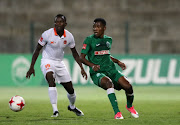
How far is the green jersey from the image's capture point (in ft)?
30.8

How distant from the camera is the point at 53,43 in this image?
1005 centimetres

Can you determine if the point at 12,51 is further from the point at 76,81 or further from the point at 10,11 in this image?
the point at 76,81

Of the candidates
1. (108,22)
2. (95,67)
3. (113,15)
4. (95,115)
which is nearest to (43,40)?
(95,67)

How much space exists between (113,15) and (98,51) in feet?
56.9

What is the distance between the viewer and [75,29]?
82.3 ft

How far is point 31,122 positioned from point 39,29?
16.8m

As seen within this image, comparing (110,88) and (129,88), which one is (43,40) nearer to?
(110,88)

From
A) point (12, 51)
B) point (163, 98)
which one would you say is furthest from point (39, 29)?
point (163, 98)

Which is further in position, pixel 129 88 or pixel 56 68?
pixel 56 68

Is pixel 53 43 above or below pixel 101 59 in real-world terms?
above

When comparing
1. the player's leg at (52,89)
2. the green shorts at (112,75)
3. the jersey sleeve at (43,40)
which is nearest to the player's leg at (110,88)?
the green shorts at (112,75)

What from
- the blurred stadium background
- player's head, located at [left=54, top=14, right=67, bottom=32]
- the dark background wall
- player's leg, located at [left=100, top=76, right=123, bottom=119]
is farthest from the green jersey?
the dark background wall

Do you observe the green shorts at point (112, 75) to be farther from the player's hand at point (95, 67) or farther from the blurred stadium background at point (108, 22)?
the blurred stadium background at point (108, 22)

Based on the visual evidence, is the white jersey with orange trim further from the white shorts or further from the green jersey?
the green jersey
